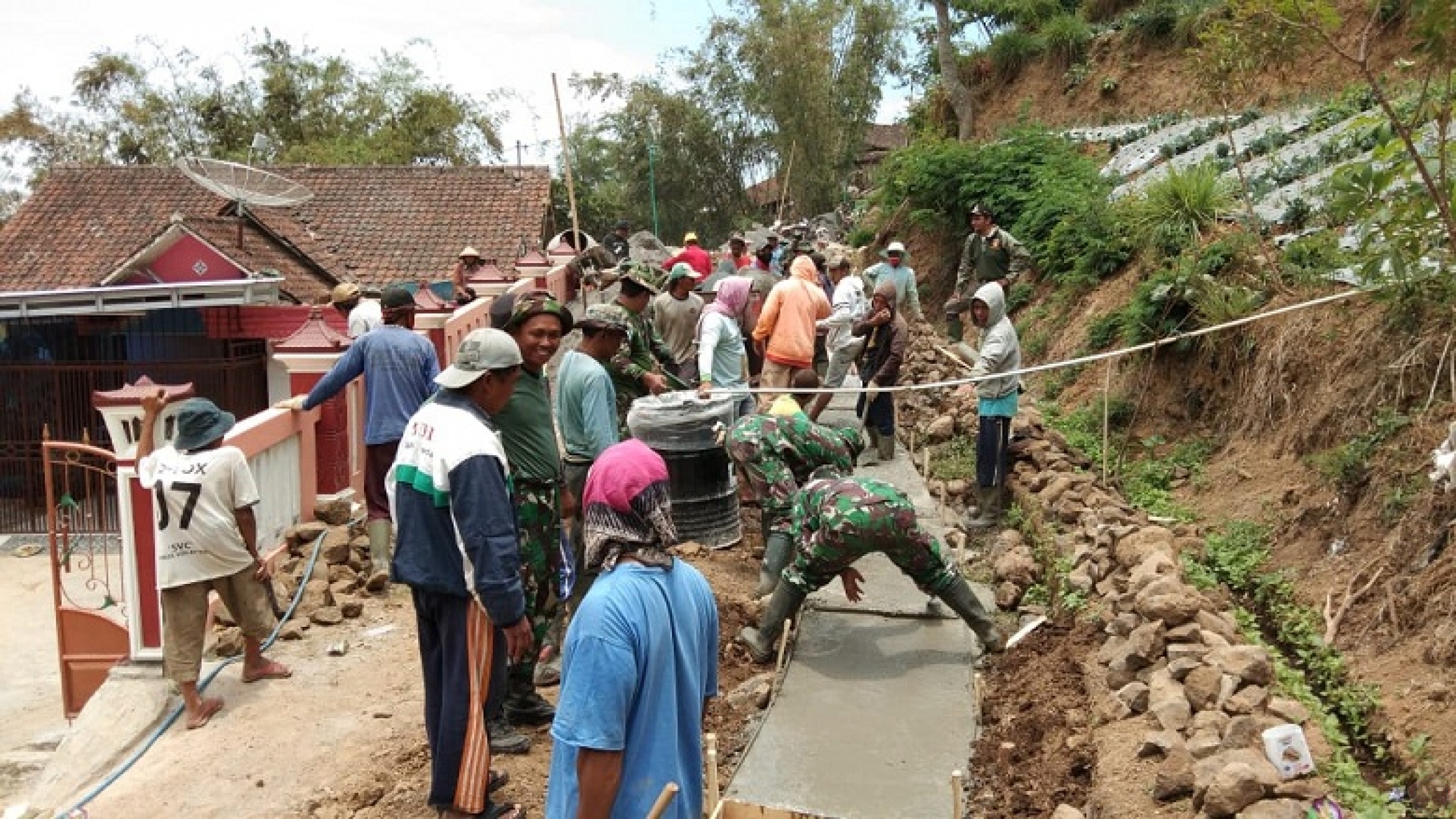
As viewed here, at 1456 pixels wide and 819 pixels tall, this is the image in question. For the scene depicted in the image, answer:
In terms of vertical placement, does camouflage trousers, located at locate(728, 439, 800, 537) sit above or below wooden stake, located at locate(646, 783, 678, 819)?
above

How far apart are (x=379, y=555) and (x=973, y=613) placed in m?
3.50

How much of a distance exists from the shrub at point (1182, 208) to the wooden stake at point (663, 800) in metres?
8.44

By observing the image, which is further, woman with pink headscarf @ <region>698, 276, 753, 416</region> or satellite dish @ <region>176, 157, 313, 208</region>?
satellite dish @ <region>176, 157, 313, 208</region>

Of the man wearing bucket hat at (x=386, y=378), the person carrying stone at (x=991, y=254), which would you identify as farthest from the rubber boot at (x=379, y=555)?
the person carrying stone at (x=991, y=254)

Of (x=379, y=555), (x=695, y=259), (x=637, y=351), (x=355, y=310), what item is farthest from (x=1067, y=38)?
(x=379, y=555)

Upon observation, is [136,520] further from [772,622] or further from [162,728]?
[772,622]

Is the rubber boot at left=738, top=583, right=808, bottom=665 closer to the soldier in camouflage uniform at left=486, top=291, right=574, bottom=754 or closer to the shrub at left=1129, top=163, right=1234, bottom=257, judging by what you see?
the soldier in camouflage uniform at left=486, top=291, right=574, bottom=754

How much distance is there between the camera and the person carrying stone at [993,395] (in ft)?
24.8

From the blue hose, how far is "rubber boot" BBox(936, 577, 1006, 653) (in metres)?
3.36

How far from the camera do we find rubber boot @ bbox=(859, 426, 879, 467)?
371 inches

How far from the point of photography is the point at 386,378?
246 inches

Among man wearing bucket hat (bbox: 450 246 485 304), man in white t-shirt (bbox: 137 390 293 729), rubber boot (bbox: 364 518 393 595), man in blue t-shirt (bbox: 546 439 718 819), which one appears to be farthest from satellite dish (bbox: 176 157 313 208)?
man in blue t-shirt (bbox: 546 439 718 819)

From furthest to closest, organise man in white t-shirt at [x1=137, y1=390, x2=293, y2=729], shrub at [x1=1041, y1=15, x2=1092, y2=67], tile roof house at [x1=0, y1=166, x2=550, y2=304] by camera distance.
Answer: shrub at [x1=1041, y1=15, x2=1092, y2=67], tile roof house at [x1=0, y1=166, x2=550, y2=304], man in white t-shirt at [x1=137, y1=390, x2=293, y2=729]

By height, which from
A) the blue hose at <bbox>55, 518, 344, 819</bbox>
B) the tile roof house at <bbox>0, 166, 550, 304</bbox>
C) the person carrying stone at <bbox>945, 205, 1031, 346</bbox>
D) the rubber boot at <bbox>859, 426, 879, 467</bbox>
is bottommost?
the blue hose at <bbox>55, 518, 344, 819</bbox>
